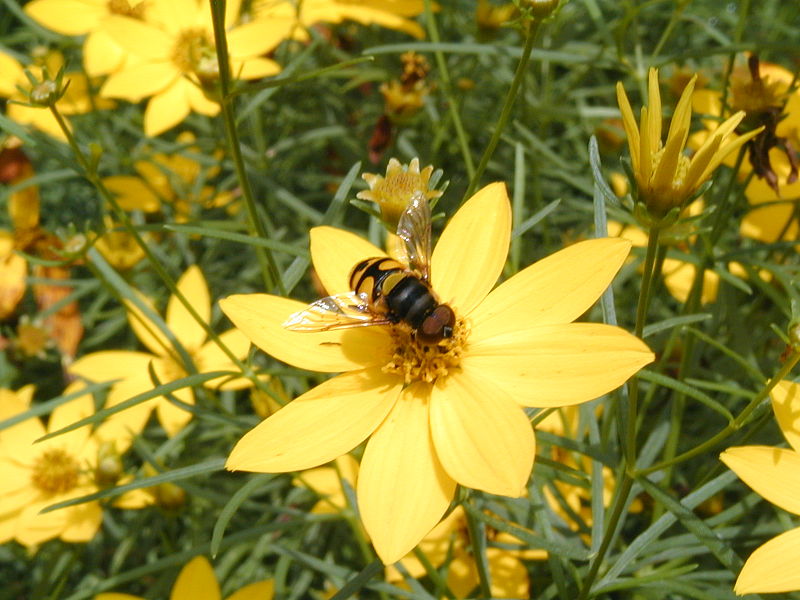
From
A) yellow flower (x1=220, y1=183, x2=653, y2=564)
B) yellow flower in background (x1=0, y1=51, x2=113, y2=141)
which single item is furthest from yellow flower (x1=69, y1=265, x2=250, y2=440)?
yellow flower (x1=220, y1=183, x2=653, y2=564)

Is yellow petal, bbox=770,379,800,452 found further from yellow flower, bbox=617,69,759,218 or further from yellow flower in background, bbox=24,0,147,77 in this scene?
yellow flower in background, bbox=24,0,147,77

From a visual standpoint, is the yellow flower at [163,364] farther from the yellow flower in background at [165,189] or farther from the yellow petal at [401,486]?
the yellow petal at [401,486]

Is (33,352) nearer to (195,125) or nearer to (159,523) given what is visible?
(159,523)

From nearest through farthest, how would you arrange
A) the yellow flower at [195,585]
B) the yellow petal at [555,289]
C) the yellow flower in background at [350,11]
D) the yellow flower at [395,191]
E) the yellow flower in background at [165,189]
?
the yellow petal at [555,289] → the yellow flower at [395,191] → the yellow flower at [195,585] → the yellow flower in background at [350,11] → the yellow flower in background at [165,189]

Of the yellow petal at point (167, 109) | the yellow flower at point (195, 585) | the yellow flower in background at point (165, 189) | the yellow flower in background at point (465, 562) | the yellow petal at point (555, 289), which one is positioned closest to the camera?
the yellow petal at point (555, 289)

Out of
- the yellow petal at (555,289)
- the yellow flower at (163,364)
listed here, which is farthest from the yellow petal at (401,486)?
the yellow flower at (163,364)

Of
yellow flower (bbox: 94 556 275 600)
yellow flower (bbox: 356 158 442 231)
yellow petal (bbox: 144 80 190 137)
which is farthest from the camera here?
yellow petal (bbox: 144 80 190 137)
